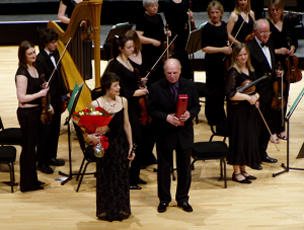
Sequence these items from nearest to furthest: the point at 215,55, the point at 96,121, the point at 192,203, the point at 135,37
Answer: the point at 96,121 < the point at 192,203 < the point at 135,37 < the point at 215,55

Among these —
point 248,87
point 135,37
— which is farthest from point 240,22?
point 135,37

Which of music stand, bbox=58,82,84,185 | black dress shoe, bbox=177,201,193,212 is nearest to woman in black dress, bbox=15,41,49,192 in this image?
music stand, bbox=58,82,84,185

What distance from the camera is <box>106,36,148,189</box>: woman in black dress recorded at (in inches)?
227

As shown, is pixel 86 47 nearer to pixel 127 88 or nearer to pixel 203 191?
pixel 127 88

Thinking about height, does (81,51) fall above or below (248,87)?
above

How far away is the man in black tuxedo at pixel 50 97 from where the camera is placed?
6.20 meters

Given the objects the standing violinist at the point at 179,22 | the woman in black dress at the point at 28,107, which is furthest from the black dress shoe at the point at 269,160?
the woman in black dress at the point at 28,107

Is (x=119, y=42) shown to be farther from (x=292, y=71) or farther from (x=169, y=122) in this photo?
(x=292, y=71)

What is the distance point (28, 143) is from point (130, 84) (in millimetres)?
1133

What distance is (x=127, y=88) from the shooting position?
5828mm

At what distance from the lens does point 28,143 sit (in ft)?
19.5

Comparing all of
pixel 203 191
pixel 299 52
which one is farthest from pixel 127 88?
pixel 299 52

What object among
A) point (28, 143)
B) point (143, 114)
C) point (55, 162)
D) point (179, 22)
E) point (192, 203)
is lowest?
point (192, 203)

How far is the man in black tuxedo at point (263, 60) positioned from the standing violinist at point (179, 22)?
1214 millimetres
